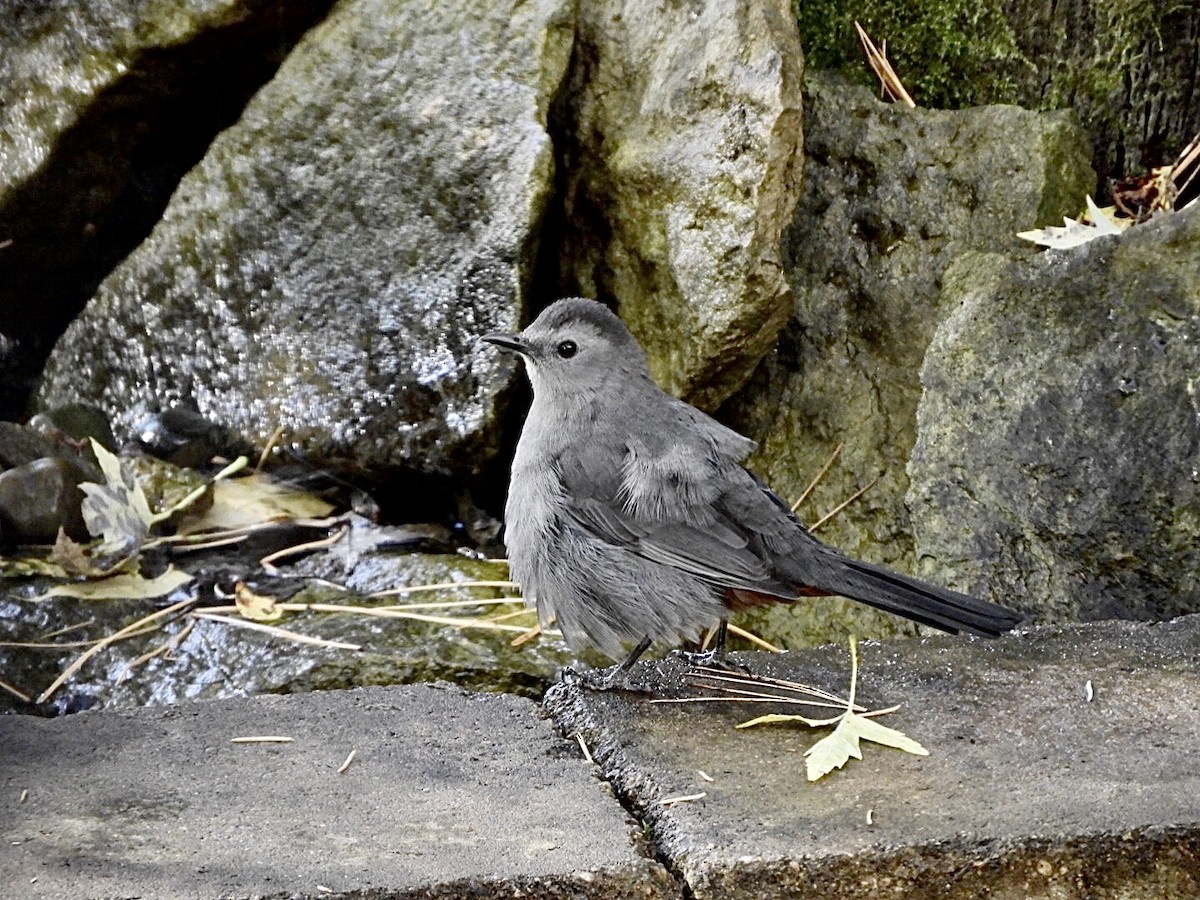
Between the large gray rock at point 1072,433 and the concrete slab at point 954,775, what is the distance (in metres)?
0.32

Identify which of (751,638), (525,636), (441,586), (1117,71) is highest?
(1117,71)

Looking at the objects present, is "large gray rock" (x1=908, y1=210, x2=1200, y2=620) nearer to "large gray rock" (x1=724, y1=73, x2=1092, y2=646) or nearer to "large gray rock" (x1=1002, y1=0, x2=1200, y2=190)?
"large gray rock" (x1=724, y1=73, x2=1092, y2=646)

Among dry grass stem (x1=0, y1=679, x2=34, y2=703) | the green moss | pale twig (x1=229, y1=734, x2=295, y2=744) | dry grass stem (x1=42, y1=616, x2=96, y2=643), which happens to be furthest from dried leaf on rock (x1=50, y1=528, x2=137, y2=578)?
the green moss

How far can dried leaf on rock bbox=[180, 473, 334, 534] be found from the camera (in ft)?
15.8

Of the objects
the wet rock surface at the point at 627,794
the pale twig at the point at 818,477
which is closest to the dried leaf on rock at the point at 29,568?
the wet rock surface at the point at 627,794

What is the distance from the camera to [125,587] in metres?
4.46

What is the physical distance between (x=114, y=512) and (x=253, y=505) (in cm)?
46

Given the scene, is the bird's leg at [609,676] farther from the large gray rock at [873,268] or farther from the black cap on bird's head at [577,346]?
the large gray rock at [873,268]

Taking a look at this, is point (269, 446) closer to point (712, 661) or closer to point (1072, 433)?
point (712, 661)

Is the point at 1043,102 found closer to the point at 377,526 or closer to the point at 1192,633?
the point at 1192,633

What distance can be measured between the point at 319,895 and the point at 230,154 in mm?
3481

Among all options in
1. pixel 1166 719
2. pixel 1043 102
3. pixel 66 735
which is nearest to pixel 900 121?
pixel 1043 102

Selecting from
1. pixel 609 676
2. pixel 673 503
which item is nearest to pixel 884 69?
pixel 673 503

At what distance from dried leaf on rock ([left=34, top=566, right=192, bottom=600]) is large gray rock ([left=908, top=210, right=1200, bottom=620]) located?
2342mm
